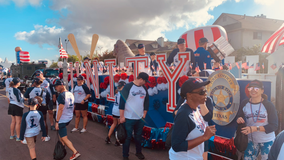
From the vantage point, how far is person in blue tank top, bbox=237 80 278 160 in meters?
2.86

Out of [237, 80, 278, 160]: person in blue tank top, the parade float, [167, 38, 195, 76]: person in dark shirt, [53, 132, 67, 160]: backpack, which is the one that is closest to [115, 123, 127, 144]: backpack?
the parade float

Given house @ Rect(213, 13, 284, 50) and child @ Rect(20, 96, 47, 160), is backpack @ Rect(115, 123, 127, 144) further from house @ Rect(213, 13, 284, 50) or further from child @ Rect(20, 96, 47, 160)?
house @ Rect(213, 13, 284, 50)

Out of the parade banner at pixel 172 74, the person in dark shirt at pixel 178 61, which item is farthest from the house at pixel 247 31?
the parade banner at pixel 172 74

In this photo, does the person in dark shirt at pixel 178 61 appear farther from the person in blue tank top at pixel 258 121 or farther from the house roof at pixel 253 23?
the house roof at pixel 253 23

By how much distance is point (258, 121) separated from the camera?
2.94 m

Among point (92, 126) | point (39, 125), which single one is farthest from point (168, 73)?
point (92, 126)


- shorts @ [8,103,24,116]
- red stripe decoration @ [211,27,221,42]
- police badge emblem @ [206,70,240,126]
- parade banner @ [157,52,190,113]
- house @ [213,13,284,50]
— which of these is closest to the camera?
police badge emblem @ [206,70,240,126]

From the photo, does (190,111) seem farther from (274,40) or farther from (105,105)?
(105,105)

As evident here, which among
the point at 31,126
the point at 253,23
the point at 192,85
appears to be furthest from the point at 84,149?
the point at 253,23

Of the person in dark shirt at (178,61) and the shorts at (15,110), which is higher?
the person in dark shirt at (178,61)

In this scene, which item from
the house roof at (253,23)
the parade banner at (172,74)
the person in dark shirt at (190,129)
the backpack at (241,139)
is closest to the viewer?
the person in dark shirt at (190,129)

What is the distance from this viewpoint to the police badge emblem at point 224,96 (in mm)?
3535

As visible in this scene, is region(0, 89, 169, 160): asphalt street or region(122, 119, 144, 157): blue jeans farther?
region(0, 89, 169, 160): asphalt street

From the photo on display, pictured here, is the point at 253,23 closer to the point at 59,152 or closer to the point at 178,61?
the point at 178,61
